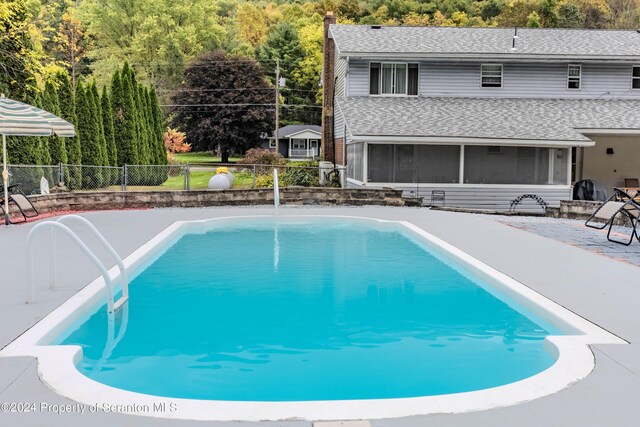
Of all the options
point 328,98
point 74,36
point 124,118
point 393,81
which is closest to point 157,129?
point 124,118

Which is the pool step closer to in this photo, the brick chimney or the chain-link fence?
the chain-link fence

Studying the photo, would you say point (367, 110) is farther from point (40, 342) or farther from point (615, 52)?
point (40, 342)

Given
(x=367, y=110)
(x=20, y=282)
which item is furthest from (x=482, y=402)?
(x=367, y=110)

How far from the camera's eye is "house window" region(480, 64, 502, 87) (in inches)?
952

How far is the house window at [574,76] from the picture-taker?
79.1 feet

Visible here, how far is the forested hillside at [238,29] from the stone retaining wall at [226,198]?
35.0 meters

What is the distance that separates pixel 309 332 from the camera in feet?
21.7

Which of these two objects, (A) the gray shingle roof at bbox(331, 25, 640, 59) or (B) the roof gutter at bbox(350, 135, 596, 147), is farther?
(A) the gray shingle roof at bbox(331, 25, 640, 59)

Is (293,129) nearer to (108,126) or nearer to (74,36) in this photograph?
(74,36)

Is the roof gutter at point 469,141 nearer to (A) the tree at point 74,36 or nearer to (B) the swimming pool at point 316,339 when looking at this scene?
(B) the swimming pool at point 316,339

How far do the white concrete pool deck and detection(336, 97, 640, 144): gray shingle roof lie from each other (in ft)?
15.3

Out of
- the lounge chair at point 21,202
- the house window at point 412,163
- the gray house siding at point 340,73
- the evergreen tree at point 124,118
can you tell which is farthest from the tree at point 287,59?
the lounge chair at point 21,202

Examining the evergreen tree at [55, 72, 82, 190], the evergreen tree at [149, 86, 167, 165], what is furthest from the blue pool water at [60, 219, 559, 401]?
the evergreen tree at [149, 86, 167, 165]

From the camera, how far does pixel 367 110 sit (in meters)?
22.8
